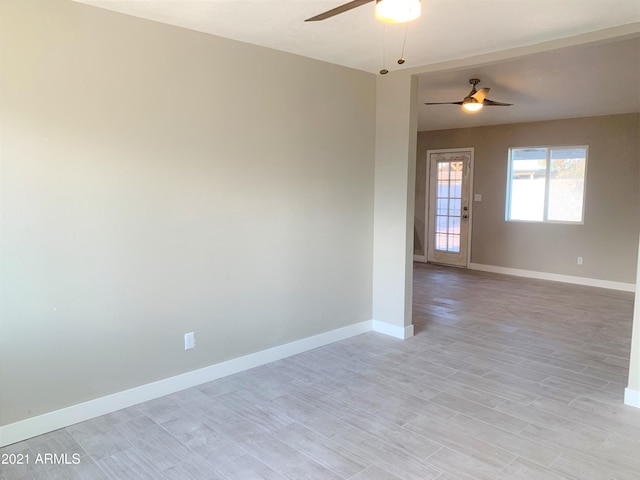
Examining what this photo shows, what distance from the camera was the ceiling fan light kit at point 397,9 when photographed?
1.86 metres

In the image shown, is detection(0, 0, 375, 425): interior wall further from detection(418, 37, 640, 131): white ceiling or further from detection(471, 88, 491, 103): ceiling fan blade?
detection(471, 88, 491, 103): ceiling fan blade

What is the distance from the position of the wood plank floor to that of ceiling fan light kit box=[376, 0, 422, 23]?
2.20 m

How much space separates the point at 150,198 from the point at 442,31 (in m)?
2.26

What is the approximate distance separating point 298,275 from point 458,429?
177cm

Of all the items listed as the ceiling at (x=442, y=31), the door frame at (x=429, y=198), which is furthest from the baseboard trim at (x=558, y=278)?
the ceiling at (x=442, y=31)

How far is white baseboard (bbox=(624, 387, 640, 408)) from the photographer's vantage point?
2.93 metres

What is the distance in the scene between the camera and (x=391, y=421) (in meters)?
2.74

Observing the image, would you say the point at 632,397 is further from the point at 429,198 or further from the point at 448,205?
the point at 429,198

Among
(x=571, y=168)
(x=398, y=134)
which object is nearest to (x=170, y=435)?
(x=398, y=134)

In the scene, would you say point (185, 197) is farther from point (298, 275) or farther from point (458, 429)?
point (458, 429)

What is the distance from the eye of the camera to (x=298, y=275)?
12.5 ft

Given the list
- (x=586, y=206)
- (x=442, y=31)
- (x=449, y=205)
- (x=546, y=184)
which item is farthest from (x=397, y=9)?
(x=449, y=205)

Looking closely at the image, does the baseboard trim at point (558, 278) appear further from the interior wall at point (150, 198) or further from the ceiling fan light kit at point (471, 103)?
the interior wall at point (150, 198)

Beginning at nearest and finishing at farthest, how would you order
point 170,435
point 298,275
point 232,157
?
point 170,435
point 232,157
point 298,275
